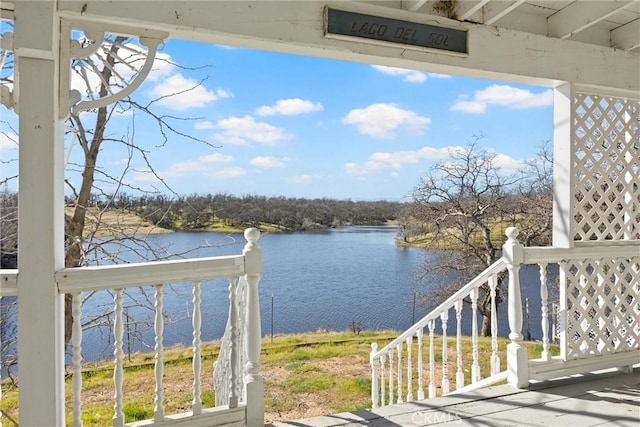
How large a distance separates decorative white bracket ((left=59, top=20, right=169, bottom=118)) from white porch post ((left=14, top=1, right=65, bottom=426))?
0.20 ft

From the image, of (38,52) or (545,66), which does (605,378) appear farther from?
(38,52)

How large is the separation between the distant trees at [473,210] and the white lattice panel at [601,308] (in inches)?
263

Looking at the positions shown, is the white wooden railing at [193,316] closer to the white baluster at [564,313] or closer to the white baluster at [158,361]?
the white baluster at [158,361]

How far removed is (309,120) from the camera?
61.8 ft

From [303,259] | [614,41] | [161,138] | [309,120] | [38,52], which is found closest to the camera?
[38,52]

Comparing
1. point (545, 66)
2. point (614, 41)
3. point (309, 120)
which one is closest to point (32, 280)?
point (545, 66)

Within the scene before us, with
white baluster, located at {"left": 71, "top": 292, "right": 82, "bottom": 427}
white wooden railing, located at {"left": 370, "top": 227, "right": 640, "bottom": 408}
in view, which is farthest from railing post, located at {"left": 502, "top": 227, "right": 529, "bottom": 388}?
white baluster, located at {"left": 71, "top": 292, "right": 82, "bottom": 427}

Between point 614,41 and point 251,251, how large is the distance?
2849 mm

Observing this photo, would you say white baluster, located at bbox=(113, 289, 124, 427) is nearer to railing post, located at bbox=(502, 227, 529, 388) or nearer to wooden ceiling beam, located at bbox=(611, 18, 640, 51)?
railing post, located at bbox=(502, 227, 529, 388)

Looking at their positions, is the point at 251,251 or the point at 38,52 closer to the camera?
the point at 38,52

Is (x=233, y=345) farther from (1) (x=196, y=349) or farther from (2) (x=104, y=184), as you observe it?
(2) (x=104, y=184)

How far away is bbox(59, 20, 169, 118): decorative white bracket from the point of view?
1.66m

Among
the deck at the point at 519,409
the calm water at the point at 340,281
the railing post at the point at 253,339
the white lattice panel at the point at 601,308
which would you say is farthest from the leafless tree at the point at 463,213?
the railing post at the point at 253,339

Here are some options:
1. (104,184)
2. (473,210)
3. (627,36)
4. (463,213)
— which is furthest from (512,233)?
(473,210)
